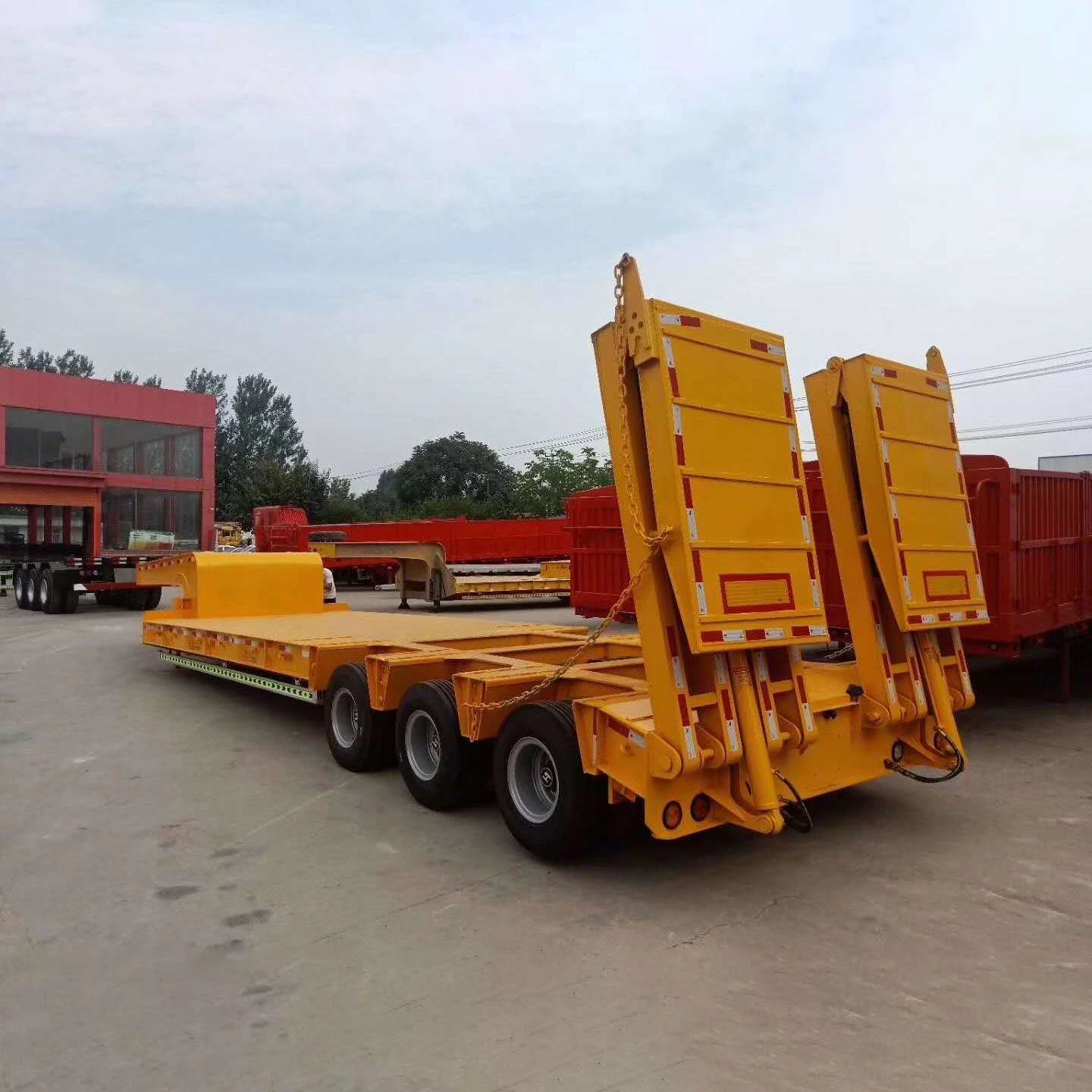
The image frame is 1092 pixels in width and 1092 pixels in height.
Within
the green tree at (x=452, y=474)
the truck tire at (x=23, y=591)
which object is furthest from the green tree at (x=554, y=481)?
the truck tire at (x=23, y=591)

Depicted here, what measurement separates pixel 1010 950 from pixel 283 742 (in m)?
5.81

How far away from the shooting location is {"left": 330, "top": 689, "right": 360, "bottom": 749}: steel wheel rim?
6789 mm

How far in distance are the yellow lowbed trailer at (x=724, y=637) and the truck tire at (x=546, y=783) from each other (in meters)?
0.01

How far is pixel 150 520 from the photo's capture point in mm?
31562

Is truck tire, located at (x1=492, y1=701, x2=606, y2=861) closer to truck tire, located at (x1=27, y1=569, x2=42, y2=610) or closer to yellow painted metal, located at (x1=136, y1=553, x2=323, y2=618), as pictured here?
yellow painted metal, located at (x1=136, y1=553, x2=323, y2=618)

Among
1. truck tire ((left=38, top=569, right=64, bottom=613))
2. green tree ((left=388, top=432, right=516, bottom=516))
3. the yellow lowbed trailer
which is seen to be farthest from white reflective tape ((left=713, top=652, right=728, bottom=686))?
green tree ((left=388, top=432, right=516, bottom=516))

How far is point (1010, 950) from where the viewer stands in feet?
12.6

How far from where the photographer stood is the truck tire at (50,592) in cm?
2020

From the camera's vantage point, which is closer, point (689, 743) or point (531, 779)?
point (689, 743)

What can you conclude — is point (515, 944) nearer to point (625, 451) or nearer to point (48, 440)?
point (625, 451)

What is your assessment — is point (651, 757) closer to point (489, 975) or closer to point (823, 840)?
point (489, 975)

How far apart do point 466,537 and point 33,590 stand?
10.5 m

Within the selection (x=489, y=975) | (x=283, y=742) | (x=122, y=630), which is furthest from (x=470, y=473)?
(x=489, y=975)

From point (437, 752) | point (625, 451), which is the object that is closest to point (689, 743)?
point (625, 451)
